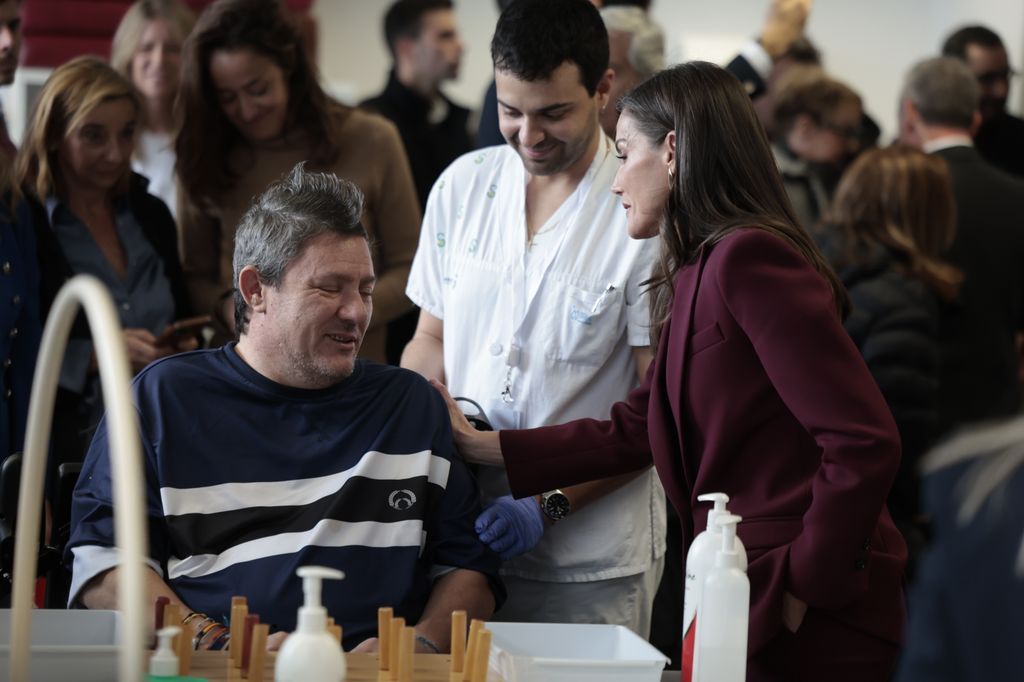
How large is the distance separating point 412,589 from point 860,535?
2.33 ft

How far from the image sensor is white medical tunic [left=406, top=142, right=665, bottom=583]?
220 cm

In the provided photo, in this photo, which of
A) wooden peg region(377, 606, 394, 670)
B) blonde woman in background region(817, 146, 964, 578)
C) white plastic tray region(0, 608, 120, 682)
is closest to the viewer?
white plastic tray region(0, 608, 120, 682)

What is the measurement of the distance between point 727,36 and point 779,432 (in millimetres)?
7228

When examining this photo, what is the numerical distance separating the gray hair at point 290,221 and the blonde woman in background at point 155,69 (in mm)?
1376

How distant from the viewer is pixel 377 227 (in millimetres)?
2967

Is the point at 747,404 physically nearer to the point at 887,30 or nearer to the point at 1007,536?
the point at 1007,536

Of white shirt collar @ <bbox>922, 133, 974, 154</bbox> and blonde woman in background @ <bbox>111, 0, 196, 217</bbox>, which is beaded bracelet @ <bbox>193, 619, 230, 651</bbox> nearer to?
blonde woman in background @ <bbox>111, 0, 196, 217</bbox>

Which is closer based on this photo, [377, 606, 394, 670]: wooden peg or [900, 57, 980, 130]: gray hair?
[377, 606, 394, 670]: wooden peg

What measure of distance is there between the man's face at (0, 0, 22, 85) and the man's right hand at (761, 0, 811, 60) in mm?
1750

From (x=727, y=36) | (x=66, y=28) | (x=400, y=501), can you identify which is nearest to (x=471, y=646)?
(x=400, y=501)

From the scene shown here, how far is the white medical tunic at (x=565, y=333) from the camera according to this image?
2197 millimetres

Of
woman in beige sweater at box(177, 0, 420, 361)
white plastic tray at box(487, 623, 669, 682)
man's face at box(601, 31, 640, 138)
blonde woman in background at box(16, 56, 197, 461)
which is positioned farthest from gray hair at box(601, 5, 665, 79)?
white plastic tray at box(487, 623, 669, 682)

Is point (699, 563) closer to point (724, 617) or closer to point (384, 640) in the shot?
point (724, 617)

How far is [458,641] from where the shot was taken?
59.1 inches
